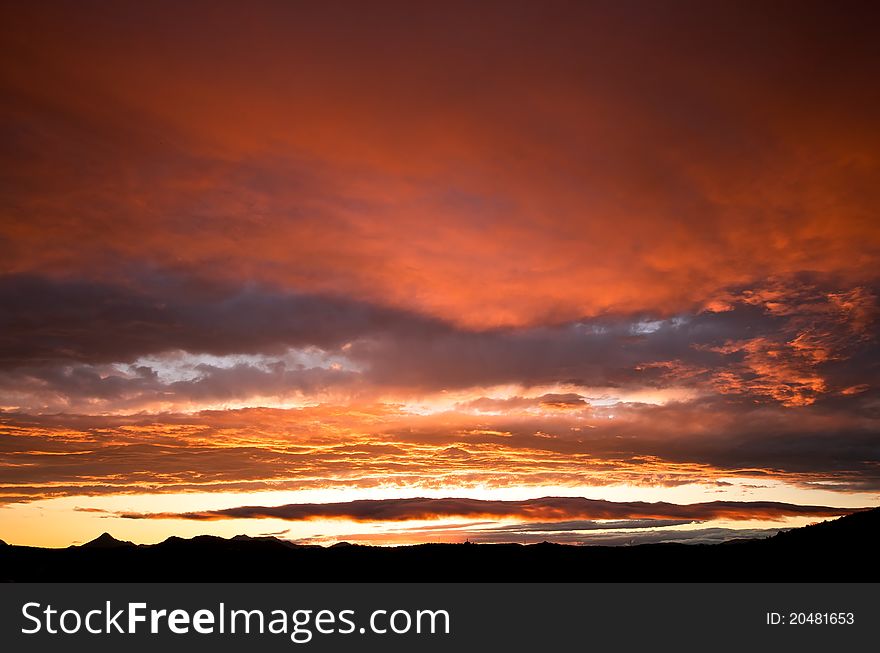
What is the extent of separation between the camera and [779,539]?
6521 inches

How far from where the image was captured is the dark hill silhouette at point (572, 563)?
150m

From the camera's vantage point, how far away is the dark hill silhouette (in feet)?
492

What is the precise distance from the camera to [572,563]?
176 m
